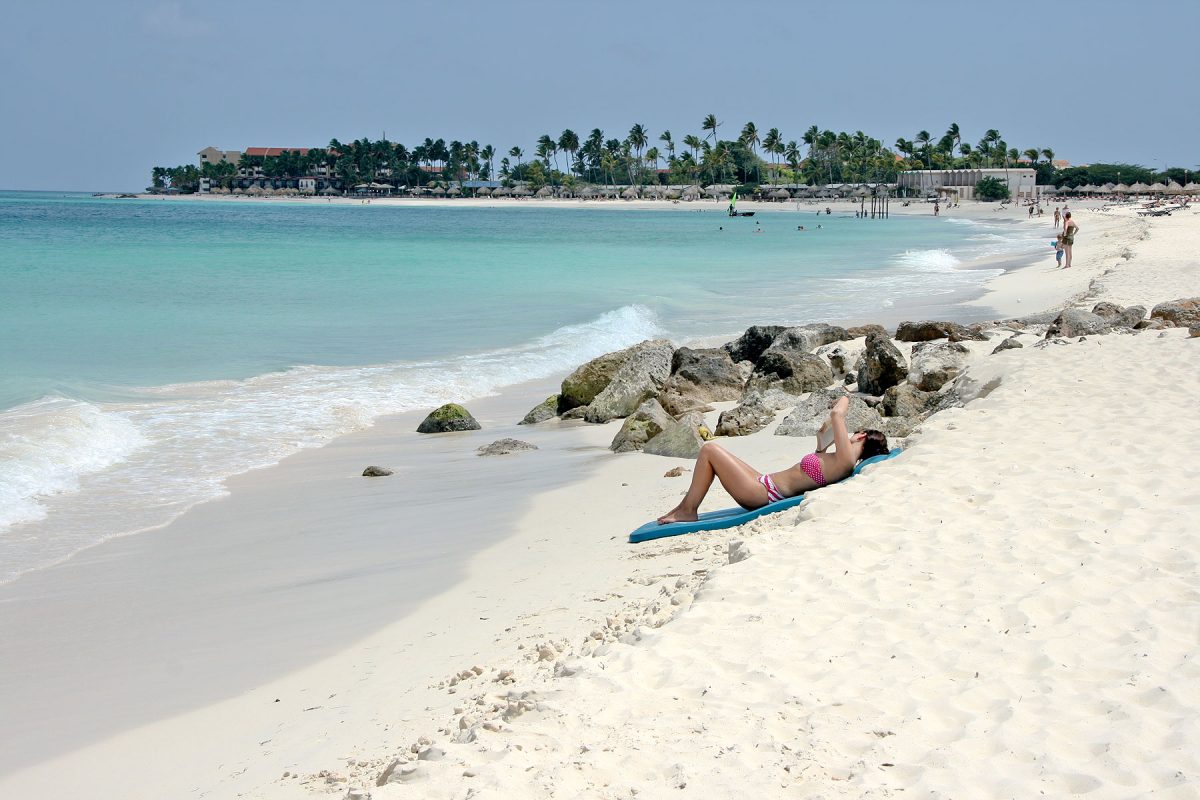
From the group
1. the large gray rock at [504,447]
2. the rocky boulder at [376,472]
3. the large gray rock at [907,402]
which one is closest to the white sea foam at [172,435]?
the rocky boulder at [376,472]

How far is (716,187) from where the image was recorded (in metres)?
157

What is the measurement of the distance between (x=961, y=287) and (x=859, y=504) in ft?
72.8

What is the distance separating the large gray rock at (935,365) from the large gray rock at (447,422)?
15.3 ft

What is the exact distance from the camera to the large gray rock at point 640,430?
31.5 feet

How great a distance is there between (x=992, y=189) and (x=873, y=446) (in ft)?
390

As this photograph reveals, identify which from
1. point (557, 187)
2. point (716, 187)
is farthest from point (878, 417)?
Result: point (557, 187)

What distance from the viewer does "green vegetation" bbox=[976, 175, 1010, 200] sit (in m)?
116

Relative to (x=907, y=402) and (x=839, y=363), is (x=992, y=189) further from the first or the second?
(x=907, y=402)

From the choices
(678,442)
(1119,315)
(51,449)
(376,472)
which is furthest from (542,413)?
(1119,315)

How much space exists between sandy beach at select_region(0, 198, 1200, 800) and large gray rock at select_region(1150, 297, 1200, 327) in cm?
404

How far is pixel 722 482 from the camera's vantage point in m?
6.62

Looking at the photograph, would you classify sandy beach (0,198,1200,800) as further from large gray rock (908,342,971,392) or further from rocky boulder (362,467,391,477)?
large gray rock (908,342,971,392)

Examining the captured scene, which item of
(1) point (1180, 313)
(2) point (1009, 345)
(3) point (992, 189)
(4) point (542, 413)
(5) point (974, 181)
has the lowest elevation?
(4) point (542, 413)

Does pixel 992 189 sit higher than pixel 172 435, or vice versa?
pixel 992 189
